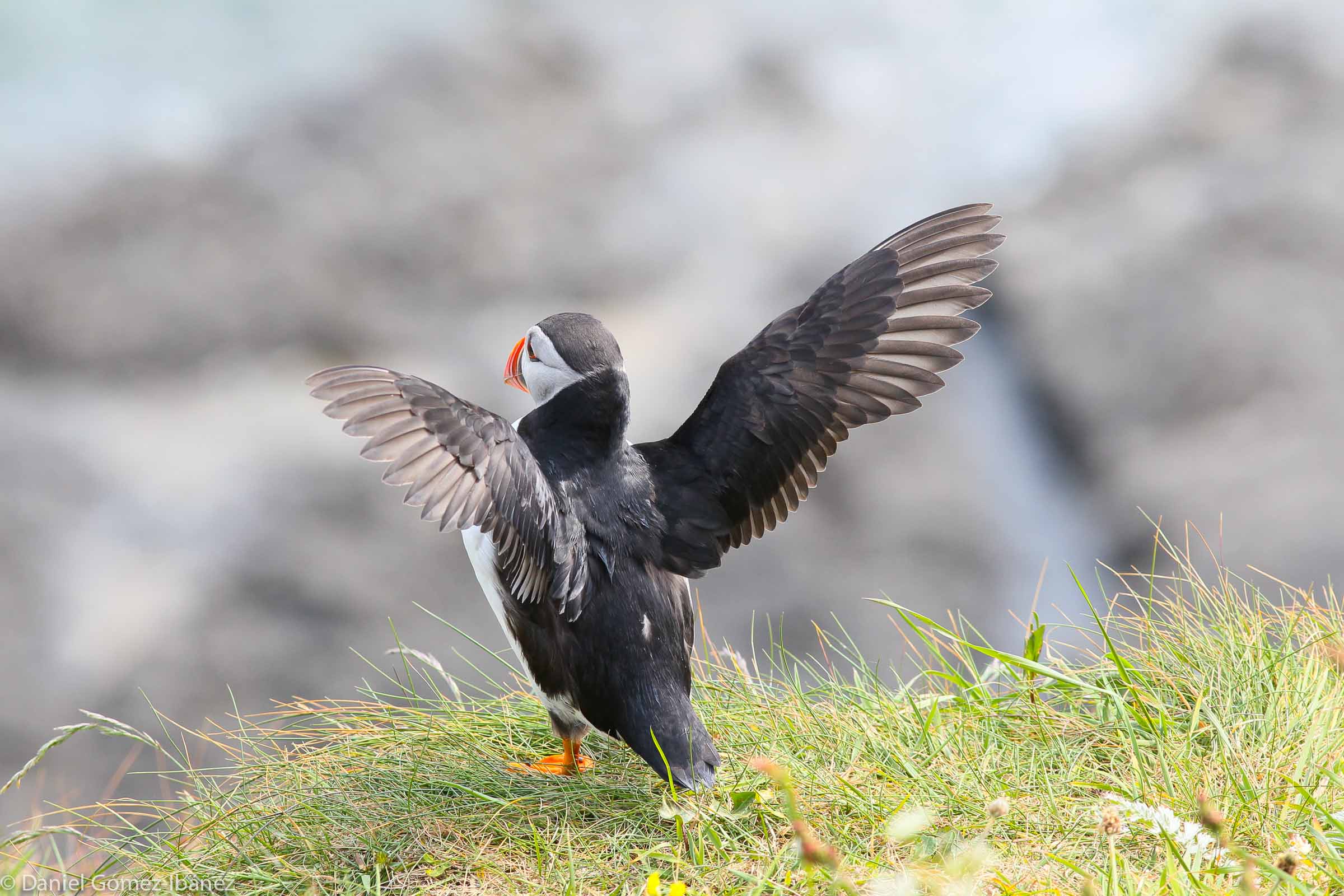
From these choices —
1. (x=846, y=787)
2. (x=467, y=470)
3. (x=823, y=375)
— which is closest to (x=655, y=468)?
(x=823, y=375)

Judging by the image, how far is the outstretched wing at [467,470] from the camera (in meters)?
2.52

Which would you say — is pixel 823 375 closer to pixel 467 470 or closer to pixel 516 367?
pixel 516 367

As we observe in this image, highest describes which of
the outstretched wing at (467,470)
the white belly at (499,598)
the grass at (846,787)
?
the outstretched wing at (467,470)

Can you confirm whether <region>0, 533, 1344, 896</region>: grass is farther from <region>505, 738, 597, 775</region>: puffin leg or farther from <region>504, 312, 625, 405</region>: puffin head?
<region>504, 312, 625, 405</region>: puffin head

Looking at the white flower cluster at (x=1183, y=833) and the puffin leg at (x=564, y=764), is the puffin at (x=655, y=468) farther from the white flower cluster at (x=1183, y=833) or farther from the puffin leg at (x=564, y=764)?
the white flower cluster at (x=1183, y=833)

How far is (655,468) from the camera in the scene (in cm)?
335

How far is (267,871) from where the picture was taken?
279 cm

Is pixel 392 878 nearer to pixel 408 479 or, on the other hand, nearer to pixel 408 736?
pixel 408 736

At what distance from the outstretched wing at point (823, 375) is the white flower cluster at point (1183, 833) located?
131 cm

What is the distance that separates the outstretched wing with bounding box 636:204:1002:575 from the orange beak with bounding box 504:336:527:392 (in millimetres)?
501

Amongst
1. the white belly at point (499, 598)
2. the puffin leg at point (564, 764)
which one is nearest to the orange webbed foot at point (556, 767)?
the puffin leg at point (564, 764)

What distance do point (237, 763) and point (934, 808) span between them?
6.62 feet

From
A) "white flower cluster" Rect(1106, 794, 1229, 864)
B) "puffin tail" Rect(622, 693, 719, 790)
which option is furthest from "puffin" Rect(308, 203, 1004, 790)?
"white flower cluster" Rect(1106, 794, 1229, 864)

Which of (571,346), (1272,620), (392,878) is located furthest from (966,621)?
(392,878)
